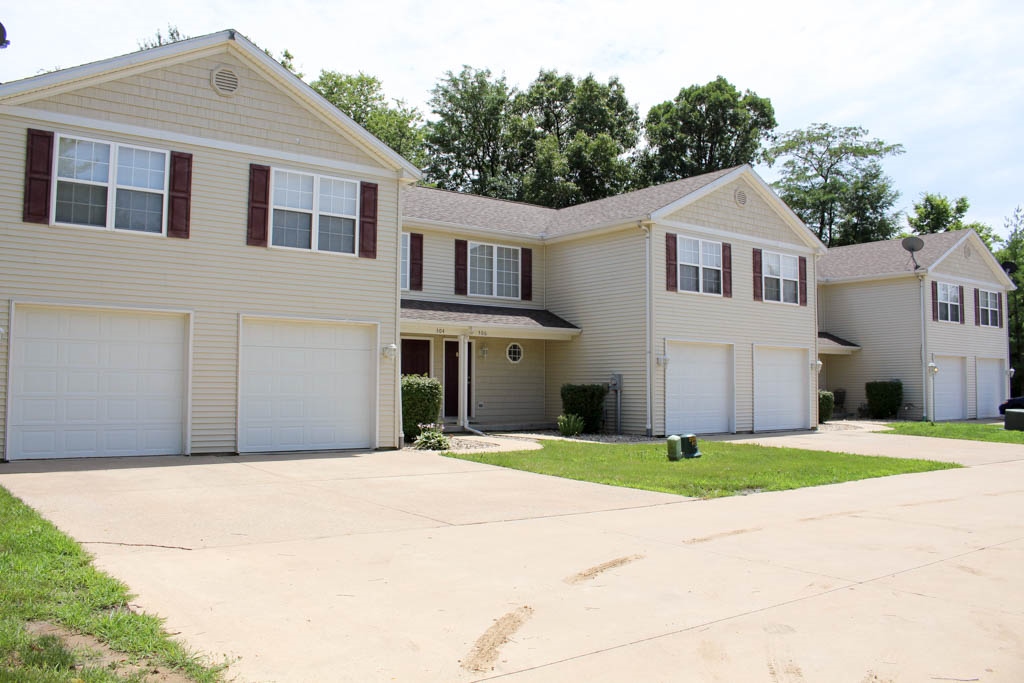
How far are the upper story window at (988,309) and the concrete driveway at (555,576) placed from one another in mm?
22518

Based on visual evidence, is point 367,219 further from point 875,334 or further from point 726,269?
point 875,334

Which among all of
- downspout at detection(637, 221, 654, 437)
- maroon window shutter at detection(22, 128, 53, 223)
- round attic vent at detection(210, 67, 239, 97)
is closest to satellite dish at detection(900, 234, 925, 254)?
downspout at detection(637, 221, 654, 437)

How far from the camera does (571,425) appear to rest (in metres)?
19.1

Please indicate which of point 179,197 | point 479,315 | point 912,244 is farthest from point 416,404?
point 912,244

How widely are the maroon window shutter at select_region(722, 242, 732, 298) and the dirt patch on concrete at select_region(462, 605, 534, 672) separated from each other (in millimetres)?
16775

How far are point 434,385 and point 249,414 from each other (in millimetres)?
4020

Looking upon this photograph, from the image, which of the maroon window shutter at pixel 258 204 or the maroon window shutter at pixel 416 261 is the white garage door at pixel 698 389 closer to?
the maroon window shutter at pixel 416 261

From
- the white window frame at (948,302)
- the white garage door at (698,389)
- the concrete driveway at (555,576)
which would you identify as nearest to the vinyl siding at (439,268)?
the white garage door at (698,389)

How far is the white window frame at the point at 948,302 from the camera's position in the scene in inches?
1122

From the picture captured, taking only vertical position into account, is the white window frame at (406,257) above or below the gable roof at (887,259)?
below

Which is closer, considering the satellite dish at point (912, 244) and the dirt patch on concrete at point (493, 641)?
the dirt patch on concrete at point (493, 641)

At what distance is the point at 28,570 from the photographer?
5.54 m

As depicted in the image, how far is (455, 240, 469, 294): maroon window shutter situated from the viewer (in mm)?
20719

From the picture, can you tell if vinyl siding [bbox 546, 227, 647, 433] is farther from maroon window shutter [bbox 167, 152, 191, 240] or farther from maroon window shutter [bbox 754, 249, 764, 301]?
maroon window shutter [bbox 167, 152, 191, 240]
